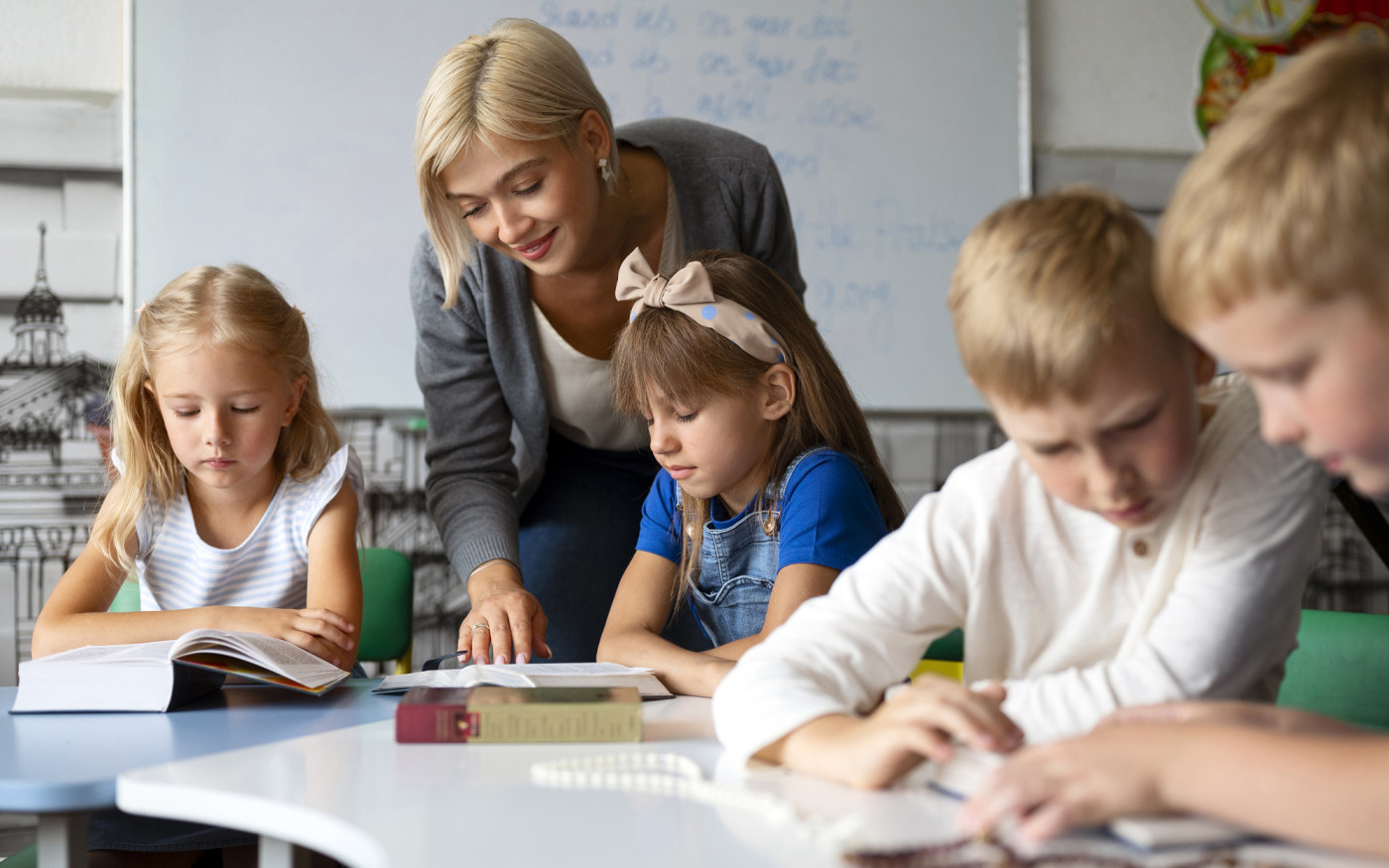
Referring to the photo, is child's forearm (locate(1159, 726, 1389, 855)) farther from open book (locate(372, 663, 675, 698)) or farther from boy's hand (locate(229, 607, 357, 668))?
boy's hand (locate(229, 607, 357, 668))

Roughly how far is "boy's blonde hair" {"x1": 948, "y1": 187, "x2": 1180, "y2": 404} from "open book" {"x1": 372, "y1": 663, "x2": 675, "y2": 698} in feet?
1.62

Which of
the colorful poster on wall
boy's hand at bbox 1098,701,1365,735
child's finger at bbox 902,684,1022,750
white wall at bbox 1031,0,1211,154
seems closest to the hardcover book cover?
child's finger at bbox 902,684,1022,750

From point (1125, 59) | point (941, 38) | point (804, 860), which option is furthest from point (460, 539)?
point (1125, 59)

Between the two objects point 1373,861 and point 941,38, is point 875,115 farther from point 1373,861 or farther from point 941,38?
point 1373,861

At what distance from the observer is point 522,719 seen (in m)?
0.84

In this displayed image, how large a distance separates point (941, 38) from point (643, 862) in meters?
2.57

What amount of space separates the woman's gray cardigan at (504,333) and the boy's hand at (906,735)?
0.94 meters

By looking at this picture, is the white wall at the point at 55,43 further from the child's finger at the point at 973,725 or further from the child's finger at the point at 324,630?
the child's finger at the point at 973,725

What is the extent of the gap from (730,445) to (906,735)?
0.72 m

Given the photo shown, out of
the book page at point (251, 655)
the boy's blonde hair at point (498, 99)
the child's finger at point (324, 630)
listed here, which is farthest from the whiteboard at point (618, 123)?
the book page at point (251, 655)

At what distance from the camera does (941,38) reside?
2734 mm

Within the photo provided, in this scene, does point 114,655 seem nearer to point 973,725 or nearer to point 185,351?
point 185,351

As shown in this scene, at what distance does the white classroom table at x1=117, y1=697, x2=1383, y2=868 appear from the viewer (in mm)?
572

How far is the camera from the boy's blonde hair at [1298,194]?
542 mm
